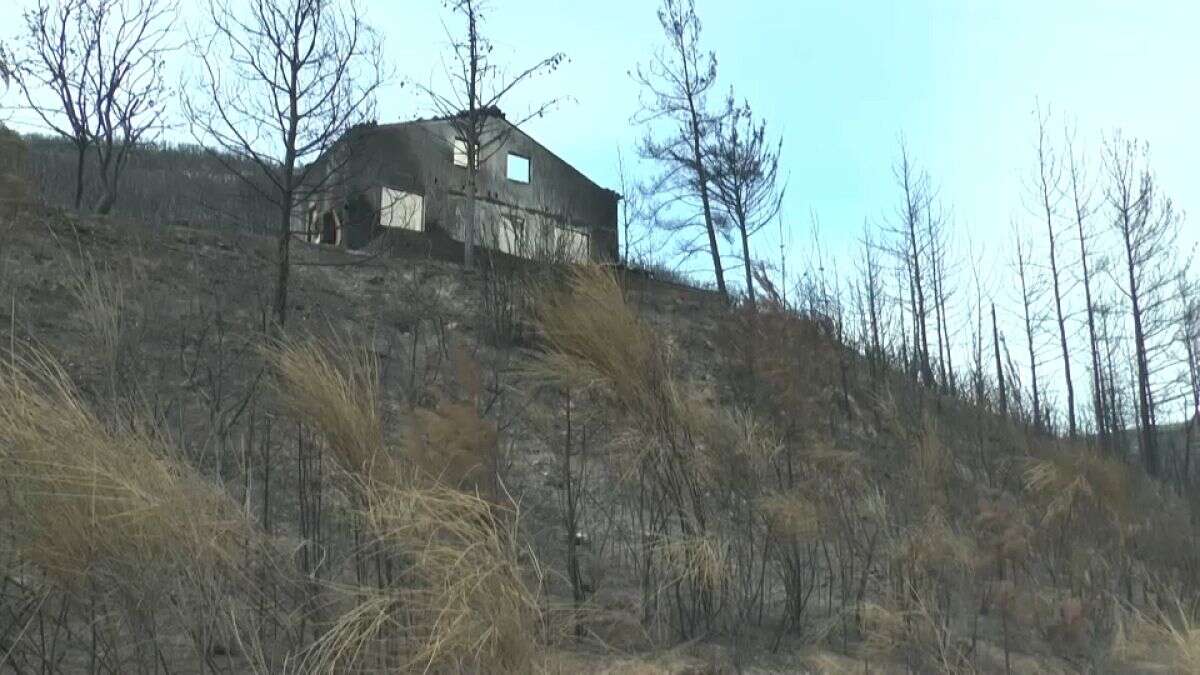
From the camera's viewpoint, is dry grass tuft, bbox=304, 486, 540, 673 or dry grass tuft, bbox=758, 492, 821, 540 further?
dry grass tuft, bbox=758, 492, 821, 540

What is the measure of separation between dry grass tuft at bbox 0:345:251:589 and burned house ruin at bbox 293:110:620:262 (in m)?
5.11

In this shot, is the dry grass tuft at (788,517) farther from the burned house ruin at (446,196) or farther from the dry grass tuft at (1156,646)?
the burned house ruin at (446,196)

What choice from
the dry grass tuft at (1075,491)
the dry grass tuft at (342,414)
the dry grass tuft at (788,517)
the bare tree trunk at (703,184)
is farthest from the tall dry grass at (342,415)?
the bare tree trunk at (703,184)

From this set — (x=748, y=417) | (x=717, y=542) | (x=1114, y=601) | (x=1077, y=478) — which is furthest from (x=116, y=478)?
(x=1077, y=478)

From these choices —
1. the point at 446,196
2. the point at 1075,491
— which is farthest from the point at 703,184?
the point at 1075,491

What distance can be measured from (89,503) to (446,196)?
2088cm

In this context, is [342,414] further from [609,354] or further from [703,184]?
[703,184]

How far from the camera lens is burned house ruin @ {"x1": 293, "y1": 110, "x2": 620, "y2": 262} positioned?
Answer: 10.3 meters

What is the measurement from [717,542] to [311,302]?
23.2 ft

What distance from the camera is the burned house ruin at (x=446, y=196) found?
10305 millimetres

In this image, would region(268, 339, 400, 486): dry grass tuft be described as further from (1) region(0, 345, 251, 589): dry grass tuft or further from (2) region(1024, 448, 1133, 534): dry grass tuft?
(2) region(1024, 448, 1133, 534): dry grass tuft

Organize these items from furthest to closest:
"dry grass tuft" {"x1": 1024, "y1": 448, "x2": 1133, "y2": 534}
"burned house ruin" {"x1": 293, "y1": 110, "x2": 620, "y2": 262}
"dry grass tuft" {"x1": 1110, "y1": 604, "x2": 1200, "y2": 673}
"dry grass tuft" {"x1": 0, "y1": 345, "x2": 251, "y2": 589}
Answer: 1. "burned house ruin" {"x1": 293, "y1": 110, "x2": 620, "y2": 262}
2. "dry grass tuft" {"x1": 1024, "y1": 448, "x2": 1133, "y2": 534}
3. "dry grass tuft" {"x1": 1110, "y1": 604, "x2": 1200, "y2": 673}
4. "dry grass tuft" {"x1": 0, "y1": 345, "x2": 251, "y2": 589}

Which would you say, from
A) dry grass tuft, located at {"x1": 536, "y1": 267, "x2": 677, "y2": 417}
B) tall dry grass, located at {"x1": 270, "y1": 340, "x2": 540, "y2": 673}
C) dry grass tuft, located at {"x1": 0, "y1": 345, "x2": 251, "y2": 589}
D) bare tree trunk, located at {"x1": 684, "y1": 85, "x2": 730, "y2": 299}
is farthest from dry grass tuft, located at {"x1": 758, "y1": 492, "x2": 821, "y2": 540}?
bare tree trunk, located at {"x1": 684, "y1": 85, "x2": 730, "y2": 299}

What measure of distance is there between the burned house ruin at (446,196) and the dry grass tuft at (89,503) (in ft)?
16.8
